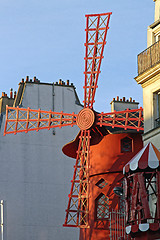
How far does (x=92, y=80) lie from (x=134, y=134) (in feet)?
6.96

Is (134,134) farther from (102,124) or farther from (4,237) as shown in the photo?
(4,237)

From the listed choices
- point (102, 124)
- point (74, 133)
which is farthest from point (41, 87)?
point (102, 124)

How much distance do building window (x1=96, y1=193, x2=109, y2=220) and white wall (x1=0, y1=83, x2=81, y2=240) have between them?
433 cm

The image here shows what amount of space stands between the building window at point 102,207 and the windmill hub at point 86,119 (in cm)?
195

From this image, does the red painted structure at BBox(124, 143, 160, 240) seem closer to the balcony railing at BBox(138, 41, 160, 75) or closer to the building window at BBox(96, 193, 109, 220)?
the balcony railing at BBox(138, 41, 160, 75)

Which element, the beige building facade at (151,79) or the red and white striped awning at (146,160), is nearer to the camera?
the red and white striped awning at (146,160)

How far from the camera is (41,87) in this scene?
25266 millimetres

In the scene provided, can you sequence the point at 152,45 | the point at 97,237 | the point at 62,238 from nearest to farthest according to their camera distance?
the point at 152,45
the point at 97,237
the point at 62,238

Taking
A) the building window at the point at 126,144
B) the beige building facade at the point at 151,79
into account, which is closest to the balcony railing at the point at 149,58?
the beige building facade at the point at 151,79

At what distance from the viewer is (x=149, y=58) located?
591 inches

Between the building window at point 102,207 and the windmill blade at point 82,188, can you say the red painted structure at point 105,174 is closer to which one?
the building window at point 102,207

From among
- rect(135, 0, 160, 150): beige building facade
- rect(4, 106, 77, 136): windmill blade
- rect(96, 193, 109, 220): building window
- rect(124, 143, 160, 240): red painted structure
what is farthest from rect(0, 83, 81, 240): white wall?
rect(124, 143, 160, 240): red painted structure

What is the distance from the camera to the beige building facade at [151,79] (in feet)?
48.1

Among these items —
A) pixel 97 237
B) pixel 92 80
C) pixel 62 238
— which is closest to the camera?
pixel 97 237
